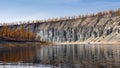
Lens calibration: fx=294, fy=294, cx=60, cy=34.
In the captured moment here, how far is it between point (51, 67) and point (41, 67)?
196cm

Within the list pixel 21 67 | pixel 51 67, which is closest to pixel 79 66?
pixel 51 67

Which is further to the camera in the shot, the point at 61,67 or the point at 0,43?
the point at 0,43

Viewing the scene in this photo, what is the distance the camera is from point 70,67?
56.5 meters

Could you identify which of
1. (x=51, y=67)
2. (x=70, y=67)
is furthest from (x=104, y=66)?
(x=51, y=67)

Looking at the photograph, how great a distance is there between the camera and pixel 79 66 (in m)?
58.4

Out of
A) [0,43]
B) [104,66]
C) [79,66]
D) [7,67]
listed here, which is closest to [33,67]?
[7,67]

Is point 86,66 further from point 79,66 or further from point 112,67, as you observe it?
point 112,67

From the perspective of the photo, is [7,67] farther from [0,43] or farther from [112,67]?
[0,43]

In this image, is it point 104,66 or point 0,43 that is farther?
point 0,43

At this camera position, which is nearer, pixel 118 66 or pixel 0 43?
pixel 118 66

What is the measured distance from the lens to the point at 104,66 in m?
57.4

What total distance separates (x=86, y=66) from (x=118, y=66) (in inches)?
244

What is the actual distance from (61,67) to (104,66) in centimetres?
841

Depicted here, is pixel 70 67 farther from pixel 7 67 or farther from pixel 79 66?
pixel 7 67
